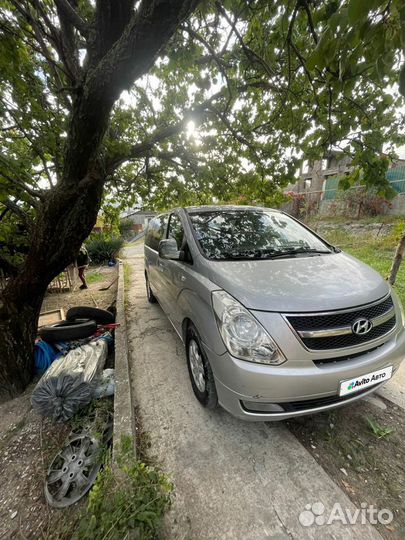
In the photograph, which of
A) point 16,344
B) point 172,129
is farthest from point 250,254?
point 172,129

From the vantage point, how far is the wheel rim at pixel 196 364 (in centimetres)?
214

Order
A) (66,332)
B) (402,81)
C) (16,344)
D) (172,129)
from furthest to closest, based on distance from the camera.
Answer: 1. (172,129)
2. (66,332)
3. (16,344)
4. (402,81)

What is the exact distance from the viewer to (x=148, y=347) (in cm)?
340

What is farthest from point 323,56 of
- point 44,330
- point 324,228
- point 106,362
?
point 324,228

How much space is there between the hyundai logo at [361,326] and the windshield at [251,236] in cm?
91

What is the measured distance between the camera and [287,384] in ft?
4.99

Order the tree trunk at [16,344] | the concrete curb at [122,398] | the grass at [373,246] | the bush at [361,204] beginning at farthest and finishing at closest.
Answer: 1. the bush at [361,204]
2. the grass at [373,246]
3. the tree trunk at [16,344]
4. the concrete curb at [122,398]

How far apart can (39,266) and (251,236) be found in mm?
2437

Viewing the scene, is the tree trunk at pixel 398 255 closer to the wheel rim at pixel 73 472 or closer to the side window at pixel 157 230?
the side window at pixel 157 230

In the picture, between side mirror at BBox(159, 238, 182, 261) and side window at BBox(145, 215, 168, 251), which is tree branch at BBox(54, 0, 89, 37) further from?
side window at BBox(145, 215, 168, 251)

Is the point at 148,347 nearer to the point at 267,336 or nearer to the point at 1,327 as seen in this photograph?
the point at 1,327

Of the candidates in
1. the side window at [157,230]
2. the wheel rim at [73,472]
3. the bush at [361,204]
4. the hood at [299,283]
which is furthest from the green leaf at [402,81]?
the bush at [361,204]

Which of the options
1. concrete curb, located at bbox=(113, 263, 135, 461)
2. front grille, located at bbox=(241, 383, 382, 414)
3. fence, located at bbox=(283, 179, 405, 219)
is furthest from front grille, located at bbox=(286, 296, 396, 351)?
fence, located at bbox=(283, 179, 405, 219)

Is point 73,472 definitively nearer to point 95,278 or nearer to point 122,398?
point 122,398
